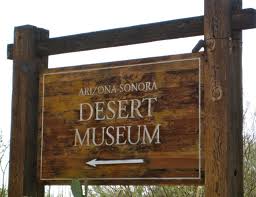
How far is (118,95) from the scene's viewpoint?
230 inches

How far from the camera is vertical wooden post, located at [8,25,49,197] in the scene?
6352mm

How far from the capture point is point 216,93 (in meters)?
5.26

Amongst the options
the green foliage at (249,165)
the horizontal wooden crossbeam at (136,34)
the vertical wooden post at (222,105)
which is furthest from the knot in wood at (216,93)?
the green foliage at (249,165)

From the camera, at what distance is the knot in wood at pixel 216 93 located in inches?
206

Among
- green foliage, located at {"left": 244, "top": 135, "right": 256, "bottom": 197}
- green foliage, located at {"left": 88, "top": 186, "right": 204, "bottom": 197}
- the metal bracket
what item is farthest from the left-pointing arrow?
green foliage, located at {"left": 244, "top": 135, "right": 256, "bottom": 197}

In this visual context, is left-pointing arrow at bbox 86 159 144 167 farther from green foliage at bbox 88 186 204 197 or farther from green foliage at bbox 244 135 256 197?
green foliage at bbox 244 135 256 197

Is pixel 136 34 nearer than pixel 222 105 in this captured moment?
No

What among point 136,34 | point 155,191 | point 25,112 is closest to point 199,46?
point 136,34

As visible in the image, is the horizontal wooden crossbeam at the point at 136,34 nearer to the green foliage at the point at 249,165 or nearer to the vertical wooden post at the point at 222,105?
the vertical wooden post at the point at 222,105

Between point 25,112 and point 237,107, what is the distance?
2.12 m

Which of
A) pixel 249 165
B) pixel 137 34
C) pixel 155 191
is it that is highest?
pixel 137 34

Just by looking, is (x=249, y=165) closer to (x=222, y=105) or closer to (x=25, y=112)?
(x=25, y=112)

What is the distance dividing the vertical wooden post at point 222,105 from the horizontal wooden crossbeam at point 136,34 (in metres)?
0.12

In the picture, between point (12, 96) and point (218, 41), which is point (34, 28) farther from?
point (218, 41)
